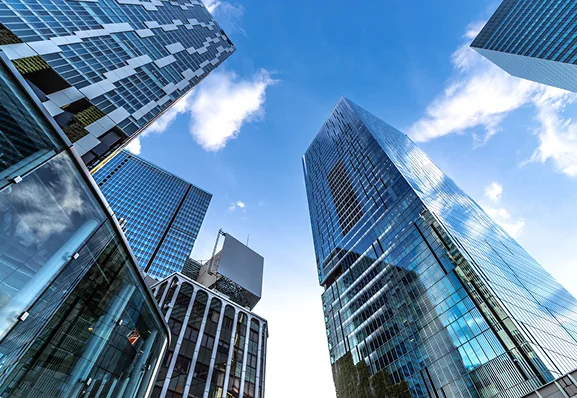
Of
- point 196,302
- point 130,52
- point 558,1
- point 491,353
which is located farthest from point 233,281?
point 558,1

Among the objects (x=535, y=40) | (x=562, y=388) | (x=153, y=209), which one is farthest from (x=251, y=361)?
(x=535, y=40)

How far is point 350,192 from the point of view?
89500mm

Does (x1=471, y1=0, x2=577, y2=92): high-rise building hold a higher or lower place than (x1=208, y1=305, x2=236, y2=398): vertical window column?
higher

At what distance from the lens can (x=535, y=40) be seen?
3383 inches

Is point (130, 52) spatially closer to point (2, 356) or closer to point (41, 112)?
point (41, 112)

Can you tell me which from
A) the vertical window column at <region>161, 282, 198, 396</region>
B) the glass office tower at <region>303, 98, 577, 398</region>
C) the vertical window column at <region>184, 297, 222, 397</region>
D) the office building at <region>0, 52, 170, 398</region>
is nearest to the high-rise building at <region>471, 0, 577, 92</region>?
the glass office tower at <region>303, 98, 577, 398</region>

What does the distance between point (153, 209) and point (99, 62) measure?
95.6 metres

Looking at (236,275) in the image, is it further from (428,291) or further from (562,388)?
(562,388)

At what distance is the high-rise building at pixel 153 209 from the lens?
106438 millimetres

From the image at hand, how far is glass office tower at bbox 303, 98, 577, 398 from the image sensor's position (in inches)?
1350

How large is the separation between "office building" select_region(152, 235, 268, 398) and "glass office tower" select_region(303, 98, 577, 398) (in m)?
24.0

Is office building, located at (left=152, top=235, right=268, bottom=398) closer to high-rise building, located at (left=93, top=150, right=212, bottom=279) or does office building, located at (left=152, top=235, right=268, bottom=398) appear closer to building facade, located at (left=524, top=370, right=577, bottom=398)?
building facade, located at (left=524, top=370, right=577, bottom=398)

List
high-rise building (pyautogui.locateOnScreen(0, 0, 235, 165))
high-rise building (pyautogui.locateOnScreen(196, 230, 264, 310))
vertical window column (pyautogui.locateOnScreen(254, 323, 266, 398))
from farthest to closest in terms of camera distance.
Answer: high-rise building (pyautogui.locateOnScreen(196, 230, 264, 310)) < vertical window column (pyautogui.locateOnScreen(254, 323, 266, 398)) < high-rise building (pyautogui.locateOnScreen(0, 0, 235, 165))

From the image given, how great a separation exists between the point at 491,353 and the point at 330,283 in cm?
5315
